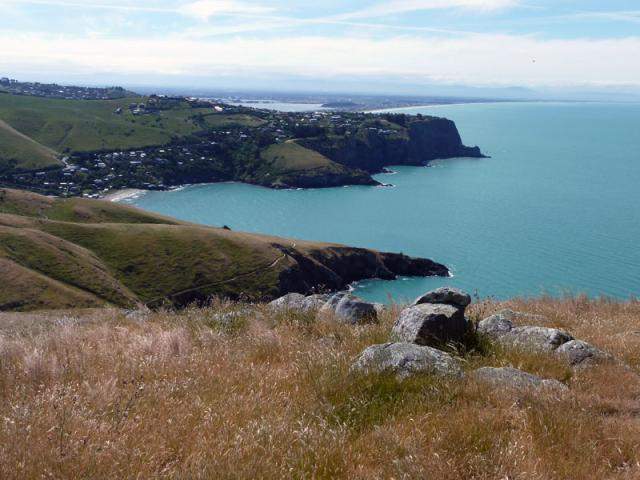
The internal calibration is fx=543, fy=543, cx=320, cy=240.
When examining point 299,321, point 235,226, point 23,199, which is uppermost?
point 299,321

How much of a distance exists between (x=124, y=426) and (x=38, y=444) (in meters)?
0.76

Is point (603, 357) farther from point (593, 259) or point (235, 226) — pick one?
point (235, 226)

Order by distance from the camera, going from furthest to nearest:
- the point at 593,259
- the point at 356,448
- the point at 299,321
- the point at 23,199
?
1. the point at 23,199
2. the point at 593,259
3. the point at 299,321
4. the point at 356,448

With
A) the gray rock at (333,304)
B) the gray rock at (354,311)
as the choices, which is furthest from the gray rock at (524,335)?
the gray rock at (333,304)

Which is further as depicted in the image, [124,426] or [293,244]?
[293,244]

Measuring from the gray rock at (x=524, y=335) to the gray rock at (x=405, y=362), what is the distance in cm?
202

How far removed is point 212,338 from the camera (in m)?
8.55

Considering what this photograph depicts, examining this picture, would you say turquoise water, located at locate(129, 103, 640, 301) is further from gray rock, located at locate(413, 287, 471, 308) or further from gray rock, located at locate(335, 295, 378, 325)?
gray rock, located at locate(413, 287, 471, 308)

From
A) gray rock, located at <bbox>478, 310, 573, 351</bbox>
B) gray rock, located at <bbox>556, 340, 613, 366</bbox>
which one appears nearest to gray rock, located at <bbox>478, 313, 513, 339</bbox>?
gray rock, located at <bbox>478, 310, 573, 351</bbox>

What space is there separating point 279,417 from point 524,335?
546 cm

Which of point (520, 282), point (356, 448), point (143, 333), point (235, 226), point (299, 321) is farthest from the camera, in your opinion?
point (235, 226)

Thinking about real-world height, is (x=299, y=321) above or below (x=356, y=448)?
below

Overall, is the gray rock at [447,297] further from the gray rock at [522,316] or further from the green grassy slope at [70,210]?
the green grassy slope at [70,210]

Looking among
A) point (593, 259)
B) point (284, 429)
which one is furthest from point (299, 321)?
point (593, 259)
